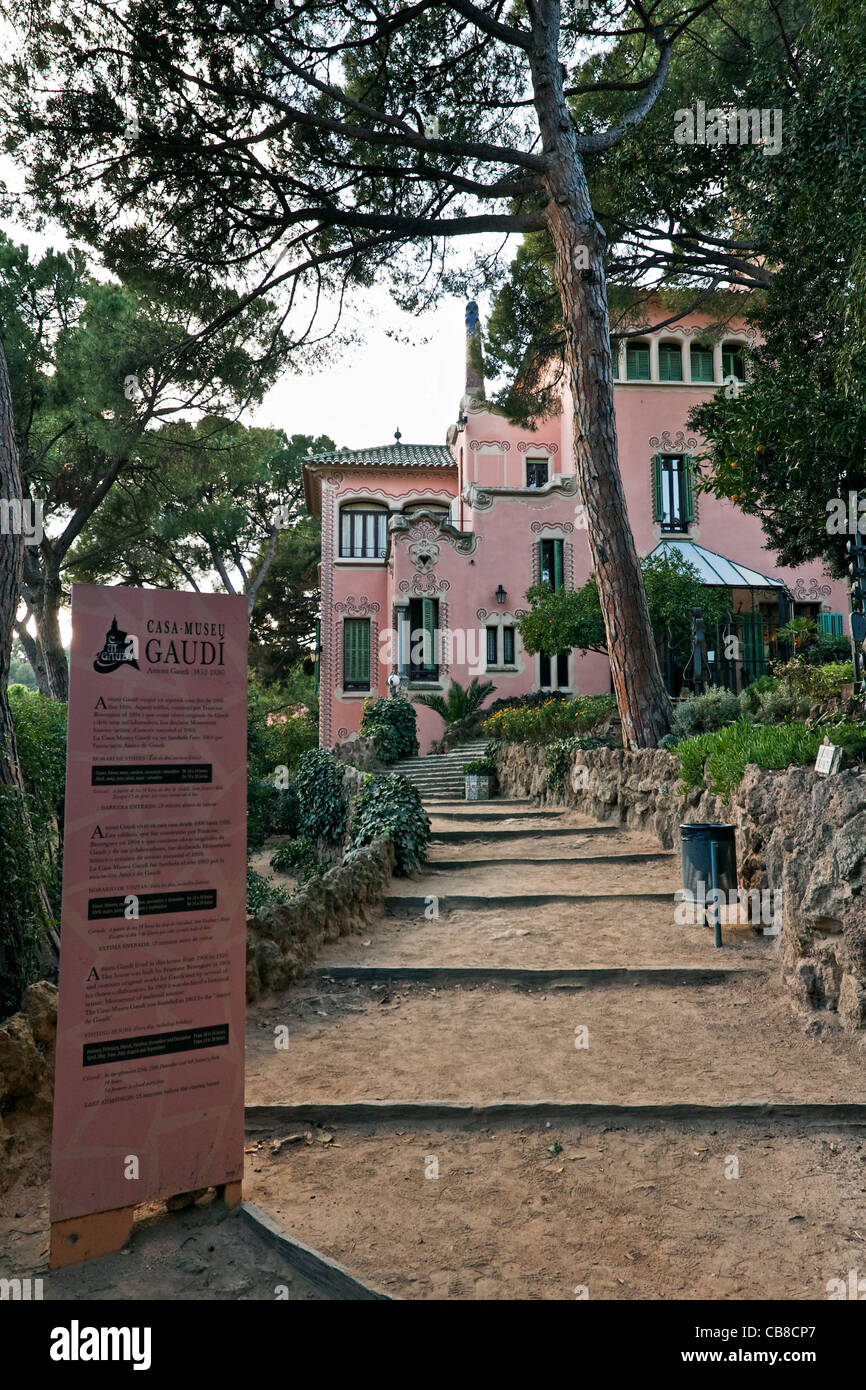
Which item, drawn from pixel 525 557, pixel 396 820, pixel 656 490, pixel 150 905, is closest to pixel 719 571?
pixel 656 490

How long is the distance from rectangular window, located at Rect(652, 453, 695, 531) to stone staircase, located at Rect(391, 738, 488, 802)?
8.22 m

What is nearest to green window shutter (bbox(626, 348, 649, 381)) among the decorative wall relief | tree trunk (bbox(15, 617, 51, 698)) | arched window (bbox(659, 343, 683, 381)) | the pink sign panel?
arched window (bbox(659, 343, 683, 381))

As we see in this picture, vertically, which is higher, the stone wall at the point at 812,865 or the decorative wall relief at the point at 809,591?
the decorative wall relief at the point at 809,591

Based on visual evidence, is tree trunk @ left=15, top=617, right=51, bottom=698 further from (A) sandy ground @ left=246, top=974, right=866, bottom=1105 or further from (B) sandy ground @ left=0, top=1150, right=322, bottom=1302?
(B) sandy ground @ left=0, top=1150, right=322, bottom=1302

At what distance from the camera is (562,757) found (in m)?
12.1

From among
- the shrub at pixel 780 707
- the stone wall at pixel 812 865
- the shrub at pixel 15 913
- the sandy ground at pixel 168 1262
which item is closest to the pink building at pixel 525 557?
the shrub at pixel 780 707

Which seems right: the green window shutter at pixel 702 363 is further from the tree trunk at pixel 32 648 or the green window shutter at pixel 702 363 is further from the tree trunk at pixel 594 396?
the tree trunk at pixel 32 648

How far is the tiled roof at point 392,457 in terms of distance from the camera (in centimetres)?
2452

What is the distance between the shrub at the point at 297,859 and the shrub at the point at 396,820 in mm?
4002

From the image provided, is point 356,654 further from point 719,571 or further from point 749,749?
point 749,749

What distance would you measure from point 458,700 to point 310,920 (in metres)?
13.5

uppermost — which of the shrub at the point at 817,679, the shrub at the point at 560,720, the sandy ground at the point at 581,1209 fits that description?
the shrub at the point at 817,679

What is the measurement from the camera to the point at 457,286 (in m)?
12.9

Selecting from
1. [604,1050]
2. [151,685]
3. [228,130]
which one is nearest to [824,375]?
[228,130]
